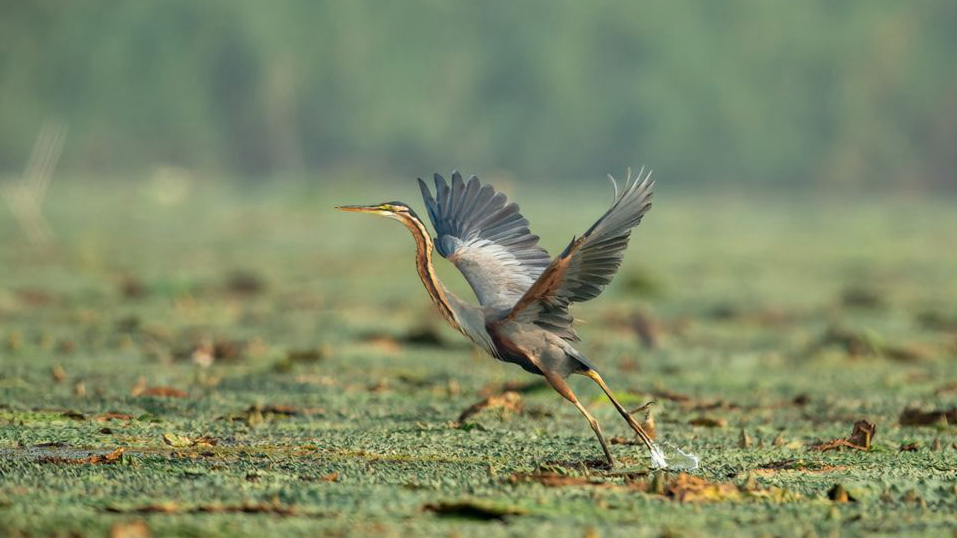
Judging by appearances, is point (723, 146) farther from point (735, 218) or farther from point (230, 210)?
point (230, 210)

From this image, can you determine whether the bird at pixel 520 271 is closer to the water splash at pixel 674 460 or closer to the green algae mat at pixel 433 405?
the water splash at pixel 674 460

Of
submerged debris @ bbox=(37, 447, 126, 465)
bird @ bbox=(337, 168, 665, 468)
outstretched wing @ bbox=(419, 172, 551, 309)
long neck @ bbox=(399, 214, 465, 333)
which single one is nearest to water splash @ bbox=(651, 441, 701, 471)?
bird @ bbox=(337, 168, 665, 468)

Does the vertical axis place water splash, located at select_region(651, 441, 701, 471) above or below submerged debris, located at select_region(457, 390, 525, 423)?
below

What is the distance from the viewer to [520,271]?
20.7ft

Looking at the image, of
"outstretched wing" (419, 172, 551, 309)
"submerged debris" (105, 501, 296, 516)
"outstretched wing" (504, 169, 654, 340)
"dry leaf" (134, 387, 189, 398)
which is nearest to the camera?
"submerged debris" (105, 501, 296, 516)

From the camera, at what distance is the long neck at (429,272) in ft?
19.1

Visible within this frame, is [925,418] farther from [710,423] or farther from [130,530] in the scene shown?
[130,530]

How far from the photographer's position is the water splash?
18.1ft

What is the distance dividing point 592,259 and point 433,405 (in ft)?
7.05

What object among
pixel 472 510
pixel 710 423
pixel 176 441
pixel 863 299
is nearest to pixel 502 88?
pixel 863 299

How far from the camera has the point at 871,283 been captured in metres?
17.2

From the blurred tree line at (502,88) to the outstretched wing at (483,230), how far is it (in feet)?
130

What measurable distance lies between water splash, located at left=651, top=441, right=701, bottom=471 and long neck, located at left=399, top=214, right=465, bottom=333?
2.66 feet

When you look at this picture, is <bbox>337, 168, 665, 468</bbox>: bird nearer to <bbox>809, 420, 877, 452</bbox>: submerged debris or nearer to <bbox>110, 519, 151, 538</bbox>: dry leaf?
<bbox>809, 420, 877, 452</bbox>: submerged debris
